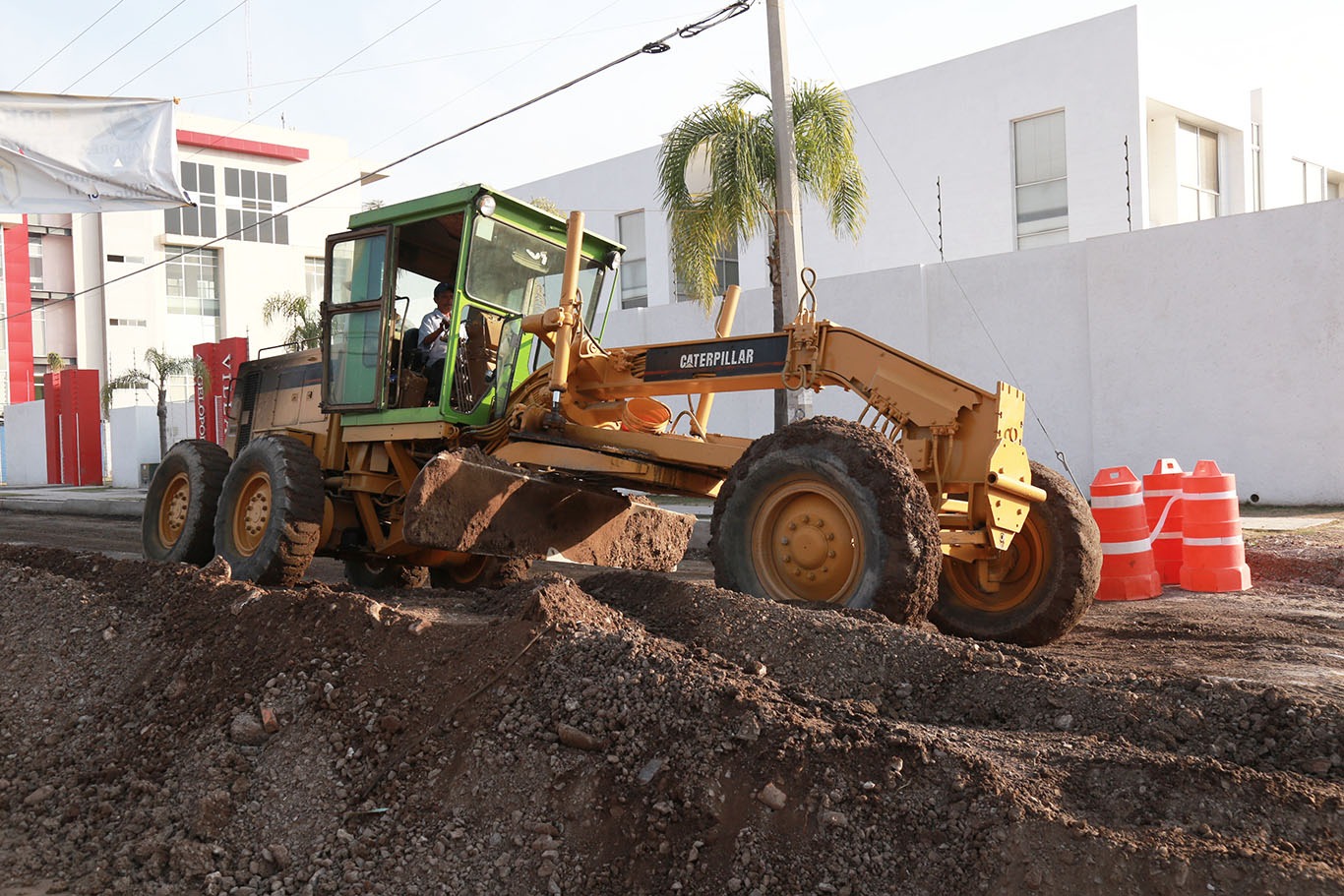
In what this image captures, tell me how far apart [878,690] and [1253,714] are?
49.9 inches

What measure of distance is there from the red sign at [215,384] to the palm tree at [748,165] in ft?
67.4

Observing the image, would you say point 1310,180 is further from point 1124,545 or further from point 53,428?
point 53,428

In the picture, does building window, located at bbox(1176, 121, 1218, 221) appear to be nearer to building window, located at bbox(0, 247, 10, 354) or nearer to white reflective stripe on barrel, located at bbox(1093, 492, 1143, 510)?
white reflective stripe on barrel, located at bbox(1093, 492, 1143, 510)

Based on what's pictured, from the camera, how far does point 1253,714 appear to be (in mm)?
3562

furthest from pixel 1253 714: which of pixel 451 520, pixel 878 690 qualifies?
pixel 451 520

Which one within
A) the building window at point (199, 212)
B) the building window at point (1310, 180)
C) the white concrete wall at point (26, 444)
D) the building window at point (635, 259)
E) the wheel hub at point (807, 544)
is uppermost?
the building window at point (199, 212)

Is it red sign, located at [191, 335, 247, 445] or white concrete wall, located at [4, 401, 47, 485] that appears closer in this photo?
red sign, located at [191, 335, 247, 445]

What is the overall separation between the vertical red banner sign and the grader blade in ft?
127

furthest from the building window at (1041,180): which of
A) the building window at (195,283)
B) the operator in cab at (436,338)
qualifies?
the building window at (195,283)

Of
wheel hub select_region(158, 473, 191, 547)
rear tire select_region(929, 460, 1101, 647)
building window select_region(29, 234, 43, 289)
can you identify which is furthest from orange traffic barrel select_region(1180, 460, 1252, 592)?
building window select_region(29, 234, 43, 289)

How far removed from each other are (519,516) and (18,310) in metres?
53.3

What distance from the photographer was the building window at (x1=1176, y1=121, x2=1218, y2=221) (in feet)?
76.5

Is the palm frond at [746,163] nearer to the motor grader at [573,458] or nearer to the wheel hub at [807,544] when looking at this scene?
the motor grader at [573,458]

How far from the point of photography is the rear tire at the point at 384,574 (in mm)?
8898
